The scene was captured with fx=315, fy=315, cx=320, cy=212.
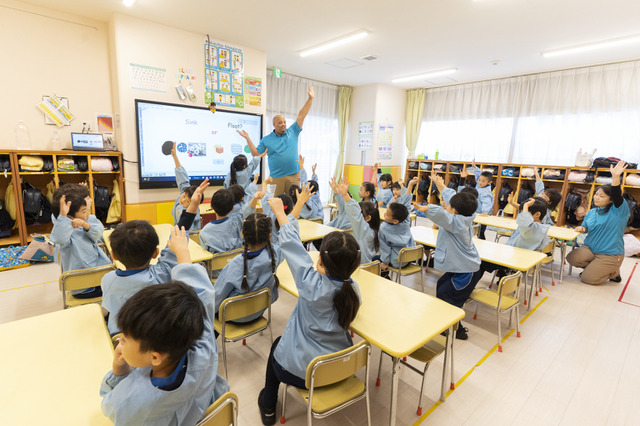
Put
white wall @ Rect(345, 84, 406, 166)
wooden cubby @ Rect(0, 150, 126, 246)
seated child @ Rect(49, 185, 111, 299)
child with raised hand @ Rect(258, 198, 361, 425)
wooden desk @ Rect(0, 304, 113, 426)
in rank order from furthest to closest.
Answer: white wall @ Rect(345, 84, 406, 166)
wooden cubby @ Rect(0, 150, 126, 246)
seated child @ Rect(49, 185, 111, 299)
child with raised hand @ Rect(258, 198, 361, 425)
wooden desk @ Rect(0, 304, 113, 426)

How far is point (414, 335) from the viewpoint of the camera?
1.51 metres

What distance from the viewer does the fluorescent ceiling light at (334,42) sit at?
14.9 feet

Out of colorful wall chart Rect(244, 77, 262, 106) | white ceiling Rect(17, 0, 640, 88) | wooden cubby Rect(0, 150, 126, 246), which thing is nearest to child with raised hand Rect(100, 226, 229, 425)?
white ceiling Rect(17, 0, 640, 88)

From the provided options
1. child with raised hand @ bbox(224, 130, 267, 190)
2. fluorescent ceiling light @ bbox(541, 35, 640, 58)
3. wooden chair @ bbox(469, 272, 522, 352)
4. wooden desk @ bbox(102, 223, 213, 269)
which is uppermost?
fluorescent ceiling light @ bbox(541, 35, 640, 58)

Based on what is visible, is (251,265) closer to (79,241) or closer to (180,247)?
(180,247)

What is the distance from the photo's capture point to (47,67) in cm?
412

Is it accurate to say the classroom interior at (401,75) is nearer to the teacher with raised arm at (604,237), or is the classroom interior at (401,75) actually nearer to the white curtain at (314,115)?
→ the white curtain at (314,115)

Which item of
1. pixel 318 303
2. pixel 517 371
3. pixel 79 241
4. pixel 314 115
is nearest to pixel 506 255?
pixel 517 371

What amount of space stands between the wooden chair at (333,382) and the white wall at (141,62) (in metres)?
4.23

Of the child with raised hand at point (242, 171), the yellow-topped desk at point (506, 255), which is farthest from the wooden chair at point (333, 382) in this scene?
the child with raised hand at point (242, 171)

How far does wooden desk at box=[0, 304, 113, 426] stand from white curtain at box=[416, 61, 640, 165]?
7608 mm

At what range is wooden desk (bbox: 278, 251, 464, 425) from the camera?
1466mm

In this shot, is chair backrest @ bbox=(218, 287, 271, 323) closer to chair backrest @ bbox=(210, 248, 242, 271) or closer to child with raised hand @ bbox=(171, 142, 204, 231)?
chair backrest @ bbox=(210, 248, 242, 271)

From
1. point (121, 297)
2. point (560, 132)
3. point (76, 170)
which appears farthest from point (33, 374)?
point (560, 132)
